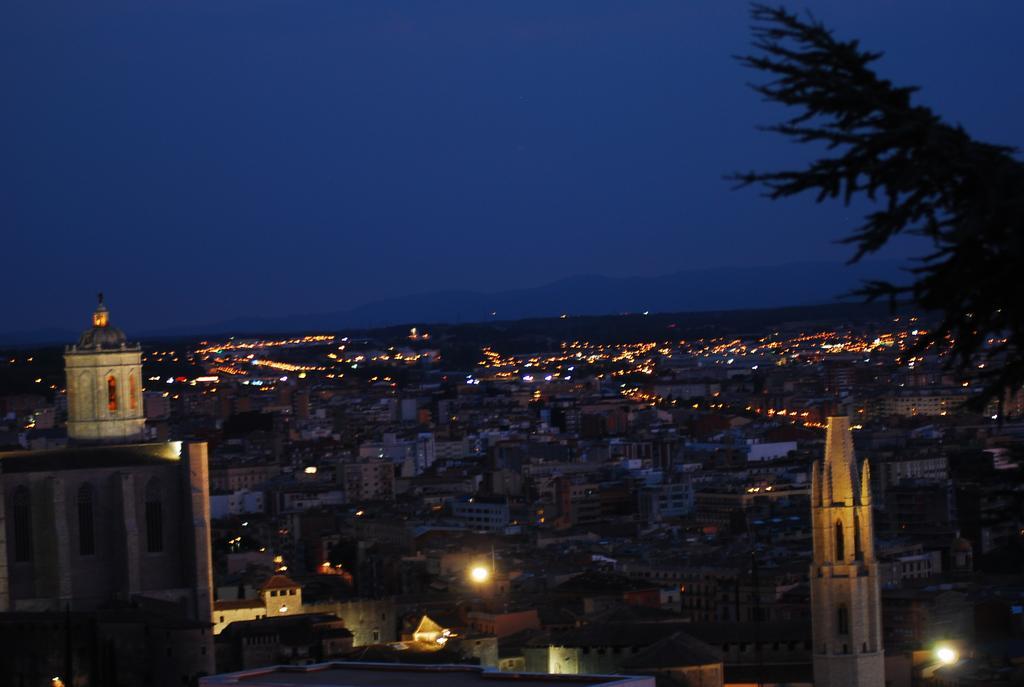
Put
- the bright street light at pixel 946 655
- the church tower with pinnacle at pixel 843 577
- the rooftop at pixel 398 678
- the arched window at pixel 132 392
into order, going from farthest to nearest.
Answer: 1. the arched window at pixel 132 392
2. the bright street light at pixel 946 655
3. the church tower with pinnacle at pixel 843 577
4. the rooftop at pixel 398 678

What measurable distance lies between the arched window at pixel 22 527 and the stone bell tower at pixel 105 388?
1459mm

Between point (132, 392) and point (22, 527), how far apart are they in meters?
2.42

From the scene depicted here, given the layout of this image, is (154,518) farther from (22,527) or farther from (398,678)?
(398,678)

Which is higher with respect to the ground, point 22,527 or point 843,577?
point 22,527

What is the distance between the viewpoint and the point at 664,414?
126 m

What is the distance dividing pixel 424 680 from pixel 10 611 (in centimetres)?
1189

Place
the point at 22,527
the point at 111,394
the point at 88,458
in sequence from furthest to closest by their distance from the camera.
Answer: the point at 111,394 → the point at 88,458 → the point at 22,527

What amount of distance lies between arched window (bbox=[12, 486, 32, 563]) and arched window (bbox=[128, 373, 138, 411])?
2.10 m

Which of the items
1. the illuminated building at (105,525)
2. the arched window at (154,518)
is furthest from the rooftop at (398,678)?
the arched window at (154,518)

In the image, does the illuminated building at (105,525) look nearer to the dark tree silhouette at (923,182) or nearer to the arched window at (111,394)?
the arched window at (111,394)

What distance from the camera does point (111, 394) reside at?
1329 inches

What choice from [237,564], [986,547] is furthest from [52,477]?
[986,547]

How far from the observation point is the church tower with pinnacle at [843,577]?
97.9 ft

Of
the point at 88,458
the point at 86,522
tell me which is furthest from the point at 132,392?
the point at 86,522
